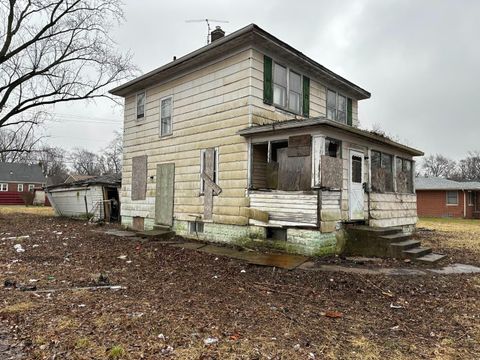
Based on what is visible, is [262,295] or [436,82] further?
[436,82]

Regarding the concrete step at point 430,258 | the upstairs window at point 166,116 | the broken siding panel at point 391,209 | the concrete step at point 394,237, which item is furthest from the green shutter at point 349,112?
the upstairs window at point 166,116

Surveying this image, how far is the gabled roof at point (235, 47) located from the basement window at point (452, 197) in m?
20.4

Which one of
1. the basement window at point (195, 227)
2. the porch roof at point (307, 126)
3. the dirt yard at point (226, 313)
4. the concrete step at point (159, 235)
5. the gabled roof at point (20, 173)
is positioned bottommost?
the dirt yard at point (226, 313)

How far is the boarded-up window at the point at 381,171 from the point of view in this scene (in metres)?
10.5

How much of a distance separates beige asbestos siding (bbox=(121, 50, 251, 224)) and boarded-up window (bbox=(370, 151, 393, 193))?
393 centimetres

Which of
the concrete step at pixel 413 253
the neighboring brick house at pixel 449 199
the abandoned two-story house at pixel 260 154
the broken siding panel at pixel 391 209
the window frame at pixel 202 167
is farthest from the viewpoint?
the neighboring brick house at pixel 449 199

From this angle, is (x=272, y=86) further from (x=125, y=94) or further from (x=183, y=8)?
(x=125, y=94)

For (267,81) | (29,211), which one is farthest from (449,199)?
(29,211)

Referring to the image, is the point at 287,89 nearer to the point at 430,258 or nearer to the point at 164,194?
the point at 164,194

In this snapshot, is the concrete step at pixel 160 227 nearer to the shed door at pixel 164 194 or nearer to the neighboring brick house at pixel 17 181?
the shed door at pixel 164 194

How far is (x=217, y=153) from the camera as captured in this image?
10.6m

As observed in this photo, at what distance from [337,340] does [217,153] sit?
7.42 meters

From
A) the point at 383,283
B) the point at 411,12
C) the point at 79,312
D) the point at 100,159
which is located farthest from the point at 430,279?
the point at 100,159

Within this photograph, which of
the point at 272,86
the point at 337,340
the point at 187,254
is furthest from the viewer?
the point at 272,86
